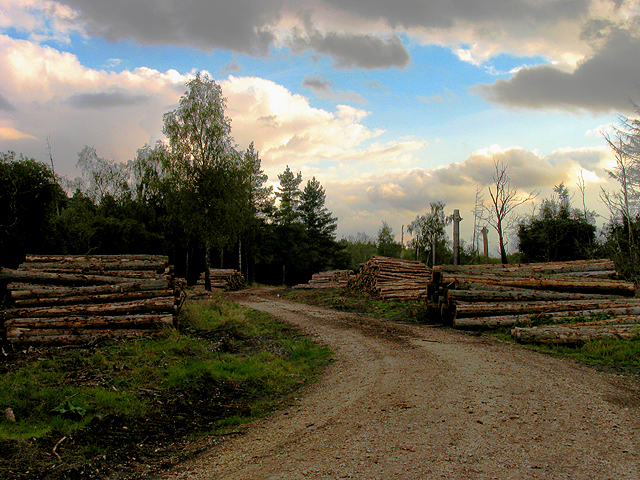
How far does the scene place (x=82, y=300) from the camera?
9.63 m

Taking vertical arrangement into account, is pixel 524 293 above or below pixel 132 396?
above

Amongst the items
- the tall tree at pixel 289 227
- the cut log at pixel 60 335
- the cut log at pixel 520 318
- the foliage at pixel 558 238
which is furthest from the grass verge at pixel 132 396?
the tall tree at pixel 289 227

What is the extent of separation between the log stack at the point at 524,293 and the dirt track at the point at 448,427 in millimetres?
4011

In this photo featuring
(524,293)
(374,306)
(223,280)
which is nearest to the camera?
(524,293)

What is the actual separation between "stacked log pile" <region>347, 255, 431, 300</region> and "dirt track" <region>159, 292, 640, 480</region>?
1121 cm

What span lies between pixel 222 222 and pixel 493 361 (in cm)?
2205

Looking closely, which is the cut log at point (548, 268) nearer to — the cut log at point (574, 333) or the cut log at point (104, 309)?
the cut log at point (574, 333)

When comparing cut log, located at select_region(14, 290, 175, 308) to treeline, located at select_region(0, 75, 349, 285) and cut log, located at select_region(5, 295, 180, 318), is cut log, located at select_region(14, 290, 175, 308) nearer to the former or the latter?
cut log, located at select_region(5, 295, 180, 318)

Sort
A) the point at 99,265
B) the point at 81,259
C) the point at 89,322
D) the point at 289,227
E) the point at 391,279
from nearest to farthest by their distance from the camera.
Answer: the point at 89,322 < the point at 99,265 < the point at 81,259 < the point at 391,279 < the point at 289,227

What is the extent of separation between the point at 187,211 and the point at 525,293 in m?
21.0

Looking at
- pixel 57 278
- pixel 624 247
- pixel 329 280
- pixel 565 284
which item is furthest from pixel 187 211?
pixel 624 247

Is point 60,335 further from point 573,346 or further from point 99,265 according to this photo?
point 573,346

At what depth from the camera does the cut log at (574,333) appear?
937cm

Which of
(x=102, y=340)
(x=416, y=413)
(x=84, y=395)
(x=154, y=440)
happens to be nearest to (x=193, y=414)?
(x=154, y=440)
